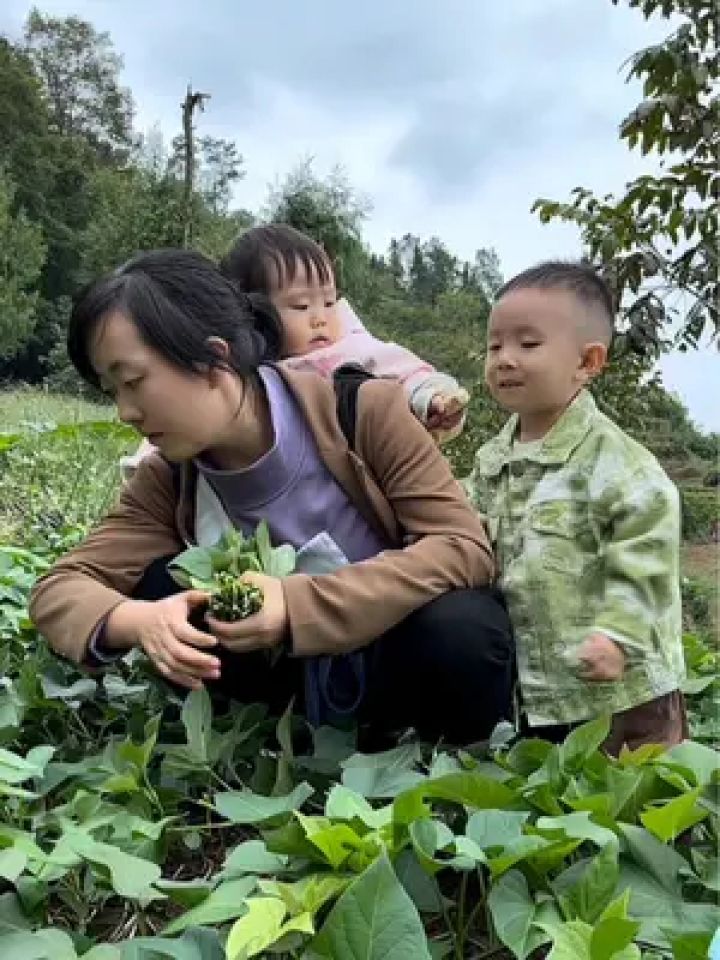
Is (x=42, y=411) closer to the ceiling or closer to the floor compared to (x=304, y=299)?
closer to the floor

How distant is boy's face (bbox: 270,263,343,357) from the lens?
5.95ft

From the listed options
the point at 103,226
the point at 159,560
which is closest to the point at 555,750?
the point at 159,560

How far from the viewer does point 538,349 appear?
1.51 meters

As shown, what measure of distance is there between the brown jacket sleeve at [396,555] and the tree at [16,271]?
47.6ft

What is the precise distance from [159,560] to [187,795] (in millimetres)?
352

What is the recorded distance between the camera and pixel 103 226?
50.5 ft

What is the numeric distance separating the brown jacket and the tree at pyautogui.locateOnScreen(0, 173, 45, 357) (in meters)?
14.3

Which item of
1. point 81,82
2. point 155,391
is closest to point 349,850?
point 155,391

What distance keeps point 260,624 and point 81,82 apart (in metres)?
13.6

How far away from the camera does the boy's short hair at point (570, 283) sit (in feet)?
5.00

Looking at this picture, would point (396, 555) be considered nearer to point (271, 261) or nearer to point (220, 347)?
point (220, 347)

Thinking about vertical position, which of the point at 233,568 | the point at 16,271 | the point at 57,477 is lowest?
the point at 57,477

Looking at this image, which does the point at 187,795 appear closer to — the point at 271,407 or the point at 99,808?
the point at 99,808

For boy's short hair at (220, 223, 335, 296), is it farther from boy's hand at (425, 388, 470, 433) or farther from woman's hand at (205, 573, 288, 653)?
woman's hand at (205, 573, 288, 653)
